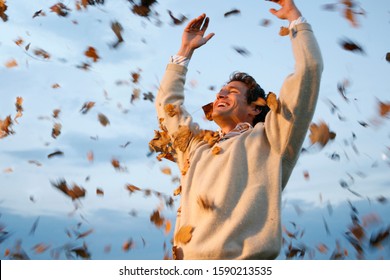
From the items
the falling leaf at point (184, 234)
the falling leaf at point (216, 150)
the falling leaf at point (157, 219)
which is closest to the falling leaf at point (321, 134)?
the falling leaf at point (216, 150)

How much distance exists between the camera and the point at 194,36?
15.5 ft

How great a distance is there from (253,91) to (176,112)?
2.16 feet

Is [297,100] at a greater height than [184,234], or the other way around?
[297,100]

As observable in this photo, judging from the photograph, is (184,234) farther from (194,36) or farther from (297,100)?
(194,36)

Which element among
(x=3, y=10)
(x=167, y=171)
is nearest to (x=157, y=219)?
(x=167, y=171)

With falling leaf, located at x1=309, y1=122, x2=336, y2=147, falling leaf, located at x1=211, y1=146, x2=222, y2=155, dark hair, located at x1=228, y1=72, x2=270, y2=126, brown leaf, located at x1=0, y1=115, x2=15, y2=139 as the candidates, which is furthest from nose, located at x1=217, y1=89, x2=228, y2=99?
brown leaf, located at x1=0, y1=115, x2=15, y2=139

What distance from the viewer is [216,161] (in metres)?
3.95

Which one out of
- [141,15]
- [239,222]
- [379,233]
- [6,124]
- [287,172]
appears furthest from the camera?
[6,124]

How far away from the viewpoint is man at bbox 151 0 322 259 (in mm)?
3561

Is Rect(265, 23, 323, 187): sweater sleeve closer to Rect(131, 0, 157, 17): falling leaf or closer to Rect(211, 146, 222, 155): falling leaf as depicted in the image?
Rect(211, 146, 222, 155): falling leaf
